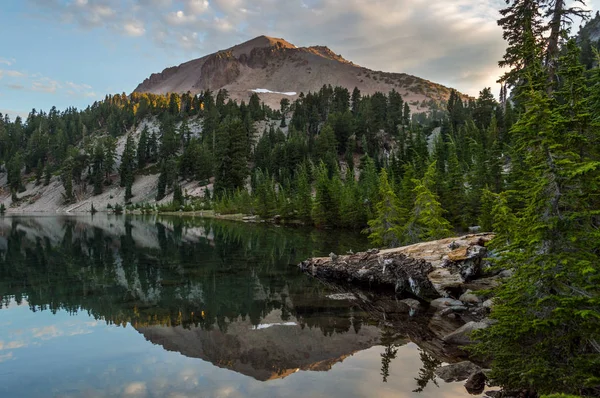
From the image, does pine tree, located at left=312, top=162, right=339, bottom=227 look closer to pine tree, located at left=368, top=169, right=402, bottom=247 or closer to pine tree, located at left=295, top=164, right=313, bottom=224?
pine tree, located at left=295, top=164, right=313, bottom=224

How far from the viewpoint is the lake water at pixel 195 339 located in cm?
1021

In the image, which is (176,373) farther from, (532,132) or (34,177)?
(34,177)

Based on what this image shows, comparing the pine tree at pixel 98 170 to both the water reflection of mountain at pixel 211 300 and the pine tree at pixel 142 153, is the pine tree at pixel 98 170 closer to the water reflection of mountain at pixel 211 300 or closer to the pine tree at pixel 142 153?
the pine tree at pixel 142 153

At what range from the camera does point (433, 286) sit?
18875 millimetres

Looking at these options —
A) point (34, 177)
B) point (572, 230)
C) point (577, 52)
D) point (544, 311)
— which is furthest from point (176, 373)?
point (34, 177)

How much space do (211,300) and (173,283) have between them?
4933 mm

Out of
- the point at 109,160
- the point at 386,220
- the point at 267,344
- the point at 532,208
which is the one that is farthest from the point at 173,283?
the point at 109,160

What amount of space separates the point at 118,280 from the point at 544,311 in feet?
73.6

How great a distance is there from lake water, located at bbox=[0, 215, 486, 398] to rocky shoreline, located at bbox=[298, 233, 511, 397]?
2.88 feet

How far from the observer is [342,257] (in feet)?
82.0

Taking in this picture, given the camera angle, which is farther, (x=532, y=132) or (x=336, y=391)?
(x=336, y=391)

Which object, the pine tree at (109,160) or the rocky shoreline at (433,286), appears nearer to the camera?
the rocky shoreline at (433,286)

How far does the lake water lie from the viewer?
10.2 metres

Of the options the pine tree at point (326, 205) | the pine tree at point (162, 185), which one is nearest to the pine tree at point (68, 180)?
the pine tree at point (162, 185)
